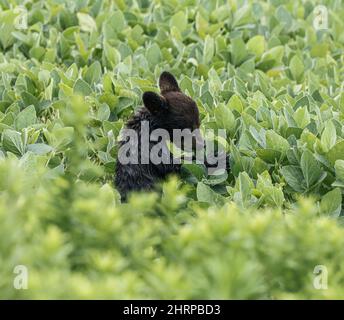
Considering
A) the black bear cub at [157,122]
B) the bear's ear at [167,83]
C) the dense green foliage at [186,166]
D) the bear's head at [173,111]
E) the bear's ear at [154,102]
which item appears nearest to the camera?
the dense green foliage at [186,166]

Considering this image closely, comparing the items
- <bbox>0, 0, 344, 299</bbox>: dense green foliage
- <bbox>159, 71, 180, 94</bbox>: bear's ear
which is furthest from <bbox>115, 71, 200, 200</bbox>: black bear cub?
<bbox>0, 0, 344, 299</bbox>: dense green foliage

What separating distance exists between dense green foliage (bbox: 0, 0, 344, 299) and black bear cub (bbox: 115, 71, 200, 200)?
21cm

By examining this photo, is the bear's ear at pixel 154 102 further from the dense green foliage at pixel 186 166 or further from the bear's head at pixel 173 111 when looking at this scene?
the dense green foliage at pixel 186 166

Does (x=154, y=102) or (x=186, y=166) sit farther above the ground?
(x=154, y=102)

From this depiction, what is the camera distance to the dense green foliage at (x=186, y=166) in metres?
3.70

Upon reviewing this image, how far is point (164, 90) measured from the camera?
6.70 meters

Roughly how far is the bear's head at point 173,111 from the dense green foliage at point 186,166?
24 cm

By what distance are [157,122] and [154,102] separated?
0.19 m

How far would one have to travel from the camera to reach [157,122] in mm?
6355

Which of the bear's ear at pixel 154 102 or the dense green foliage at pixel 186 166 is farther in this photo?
the bear's ear at pixel 154 102

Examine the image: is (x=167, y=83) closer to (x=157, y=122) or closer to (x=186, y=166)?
(x=157, y=122)

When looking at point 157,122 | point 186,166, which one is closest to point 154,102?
point 157,122

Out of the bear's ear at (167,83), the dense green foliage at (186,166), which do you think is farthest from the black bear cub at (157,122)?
the dense green foliage at (186,166)

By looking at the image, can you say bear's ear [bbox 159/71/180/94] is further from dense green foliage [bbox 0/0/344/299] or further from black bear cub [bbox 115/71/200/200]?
dense green foliage [bbox 0/0/344/299]
